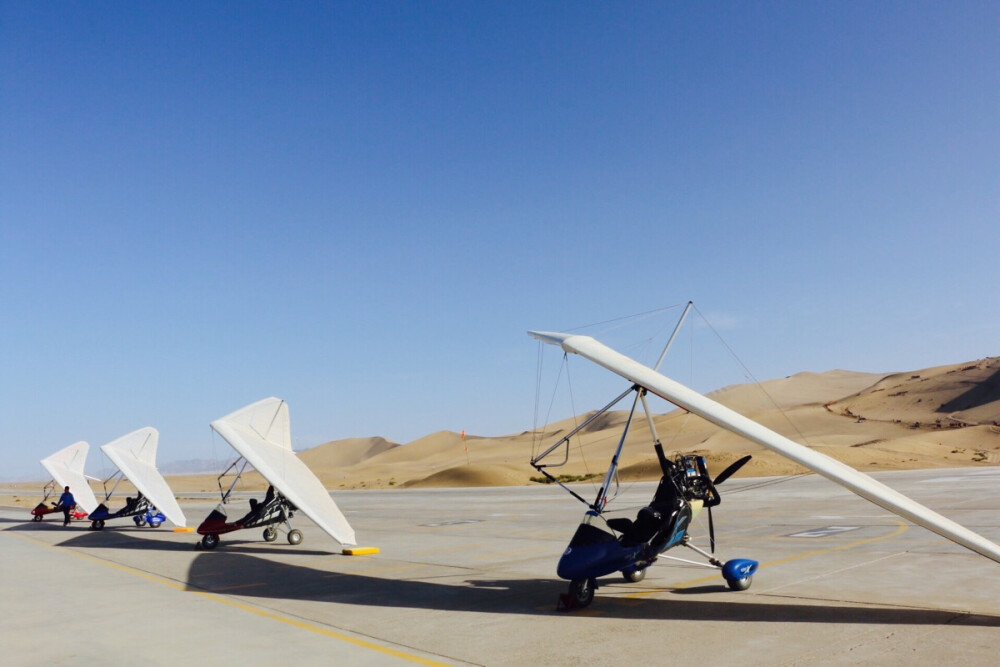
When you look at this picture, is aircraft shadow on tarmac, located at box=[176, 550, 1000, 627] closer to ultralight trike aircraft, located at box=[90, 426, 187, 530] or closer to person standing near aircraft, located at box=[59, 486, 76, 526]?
ultralight trike aircraft, located at box=[90, 426, 187, 530]

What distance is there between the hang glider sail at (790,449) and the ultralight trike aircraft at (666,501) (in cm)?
1

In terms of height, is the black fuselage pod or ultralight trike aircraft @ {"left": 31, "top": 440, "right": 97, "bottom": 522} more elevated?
ultralight trike aircraft @ {"left": 31, "top": 440, "right": 97, "bottom": 522}

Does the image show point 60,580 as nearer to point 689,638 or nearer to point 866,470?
point 689,638

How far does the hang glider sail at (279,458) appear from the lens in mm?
17422

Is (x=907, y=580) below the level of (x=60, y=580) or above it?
below

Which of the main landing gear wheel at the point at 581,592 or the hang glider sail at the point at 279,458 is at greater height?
the hang glider sail at the point at 279,458

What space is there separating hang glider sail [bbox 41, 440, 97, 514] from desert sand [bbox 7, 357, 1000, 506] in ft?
74.4

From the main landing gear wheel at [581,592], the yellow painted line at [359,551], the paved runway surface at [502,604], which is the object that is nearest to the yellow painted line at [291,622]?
the paved runway surface at [502,604]

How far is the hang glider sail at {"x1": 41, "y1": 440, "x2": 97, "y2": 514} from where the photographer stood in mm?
35531

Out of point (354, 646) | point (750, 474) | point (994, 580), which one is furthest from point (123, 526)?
Result: point (750, 474)

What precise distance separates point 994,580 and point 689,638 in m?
6.03

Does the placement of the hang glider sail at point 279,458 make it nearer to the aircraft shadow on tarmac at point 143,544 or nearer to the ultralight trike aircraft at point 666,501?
the aircraft shadow on tarmac at point 143,544

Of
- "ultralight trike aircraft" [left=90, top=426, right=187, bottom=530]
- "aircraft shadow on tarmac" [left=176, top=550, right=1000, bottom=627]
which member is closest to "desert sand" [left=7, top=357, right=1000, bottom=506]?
"ultralight trike aircraft" [left=90, top=426, right=187, bottom=530]

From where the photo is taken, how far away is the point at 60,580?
54.8 ft
